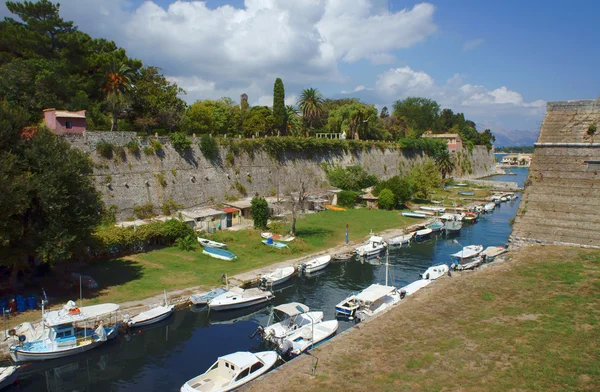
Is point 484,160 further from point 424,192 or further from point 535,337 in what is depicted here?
point 535,337

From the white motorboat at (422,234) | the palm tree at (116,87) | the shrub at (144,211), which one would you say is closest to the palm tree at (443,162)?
the white motorboat at (422,234)

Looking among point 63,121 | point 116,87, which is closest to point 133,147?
point 63,121

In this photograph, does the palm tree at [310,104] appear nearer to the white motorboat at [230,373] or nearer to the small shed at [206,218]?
the small shed at [206,218]

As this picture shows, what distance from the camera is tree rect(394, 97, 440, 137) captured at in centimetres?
10500

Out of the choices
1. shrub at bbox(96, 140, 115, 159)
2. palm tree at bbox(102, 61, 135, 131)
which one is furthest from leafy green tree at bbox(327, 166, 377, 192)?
shrub at bbox(96, 140, 115, 159)

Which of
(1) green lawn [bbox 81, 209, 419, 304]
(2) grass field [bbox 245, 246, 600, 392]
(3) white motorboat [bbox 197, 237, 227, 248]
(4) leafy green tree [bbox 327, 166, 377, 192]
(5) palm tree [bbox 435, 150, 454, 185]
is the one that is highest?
(5) palm tree [bbox 435, 150, 454, 185]

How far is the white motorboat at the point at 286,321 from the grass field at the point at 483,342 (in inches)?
194

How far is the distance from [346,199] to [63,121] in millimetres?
29588

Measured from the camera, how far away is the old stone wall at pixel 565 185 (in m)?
18.0

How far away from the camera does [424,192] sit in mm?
54438

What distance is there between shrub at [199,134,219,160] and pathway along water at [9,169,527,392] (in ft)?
63.2

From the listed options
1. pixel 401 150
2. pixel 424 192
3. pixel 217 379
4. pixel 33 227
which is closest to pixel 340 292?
pixel 217 379

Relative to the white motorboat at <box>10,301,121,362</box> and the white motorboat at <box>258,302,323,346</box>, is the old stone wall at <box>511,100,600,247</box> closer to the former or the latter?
the white motorboat at <box>258,302,323,346</box>

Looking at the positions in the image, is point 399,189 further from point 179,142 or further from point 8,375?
point 8,375
